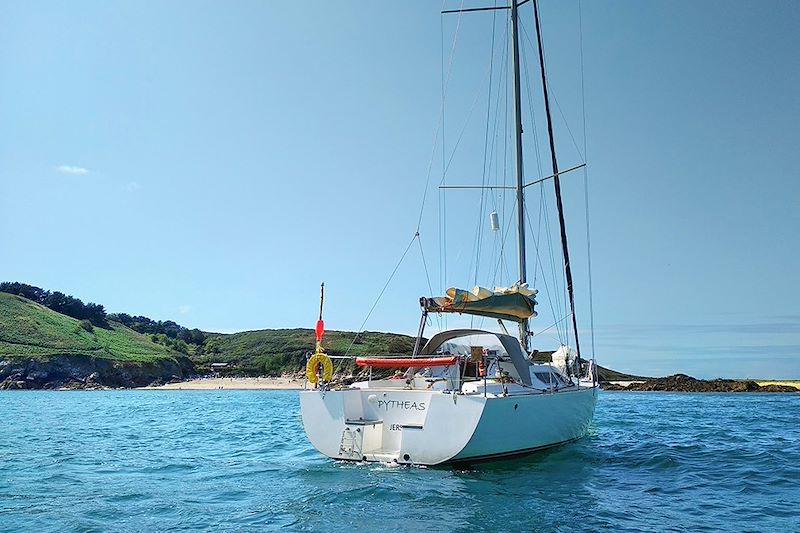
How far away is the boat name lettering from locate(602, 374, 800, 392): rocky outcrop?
68097 mm

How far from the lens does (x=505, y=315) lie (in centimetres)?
1739

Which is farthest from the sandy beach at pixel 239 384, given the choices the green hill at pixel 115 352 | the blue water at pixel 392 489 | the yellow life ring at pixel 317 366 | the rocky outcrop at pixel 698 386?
the yellow life ring at pixel 317 366

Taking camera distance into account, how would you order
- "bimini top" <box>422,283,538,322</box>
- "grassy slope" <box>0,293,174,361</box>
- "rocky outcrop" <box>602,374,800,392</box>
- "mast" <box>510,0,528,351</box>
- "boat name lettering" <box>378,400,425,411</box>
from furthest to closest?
"grassy slope" <box>0,293,174,361</box>
"rocky outcrop" <box>602,374,800,392</box>
"mast" <box>510,0,528,351</box>
"bimini top" <box>422,283,538,322</box>
"boat name lettering" <box>378,400,425,411</box>

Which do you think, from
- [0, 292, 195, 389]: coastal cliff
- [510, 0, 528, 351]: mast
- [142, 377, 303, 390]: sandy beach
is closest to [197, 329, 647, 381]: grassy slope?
[142, 377, 303, 390]: sandy beach

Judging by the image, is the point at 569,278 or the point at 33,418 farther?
the point at 33,418

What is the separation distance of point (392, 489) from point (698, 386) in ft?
238

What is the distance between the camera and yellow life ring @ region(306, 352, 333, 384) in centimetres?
1411

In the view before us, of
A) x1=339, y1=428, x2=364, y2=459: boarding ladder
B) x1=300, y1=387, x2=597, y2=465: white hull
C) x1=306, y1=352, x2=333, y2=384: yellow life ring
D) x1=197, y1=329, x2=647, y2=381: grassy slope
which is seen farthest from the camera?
x1=197, y1=329, x2=647, y2=381: grassy slope

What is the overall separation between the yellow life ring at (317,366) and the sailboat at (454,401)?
0.02 metres

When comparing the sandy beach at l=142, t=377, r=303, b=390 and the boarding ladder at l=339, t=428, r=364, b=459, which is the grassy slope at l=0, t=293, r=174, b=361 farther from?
the boarding ladder at l=339, t=428, r=364, b=459

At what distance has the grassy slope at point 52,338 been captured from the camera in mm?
96250

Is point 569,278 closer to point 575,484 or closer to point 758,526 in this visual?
point 575,484

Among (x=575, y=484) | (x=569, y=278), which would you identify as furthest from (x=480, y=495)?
(x=569, y=278)

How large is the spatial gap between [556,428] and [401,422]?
488 centimetres
